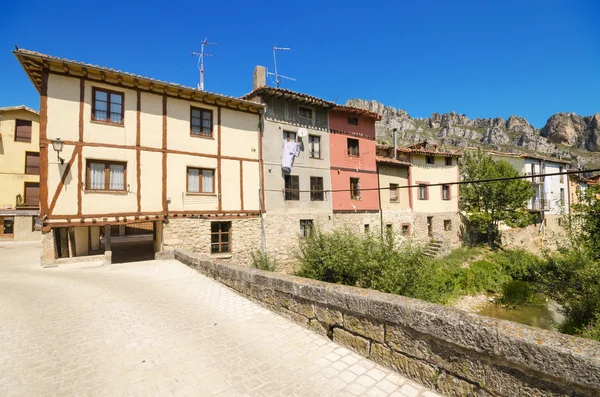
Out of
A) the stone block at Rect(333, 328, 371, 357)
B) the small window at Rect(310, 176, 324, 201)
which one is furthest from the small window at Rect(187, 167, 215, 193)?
the stone block at Rect(333, 328, 371, 357)

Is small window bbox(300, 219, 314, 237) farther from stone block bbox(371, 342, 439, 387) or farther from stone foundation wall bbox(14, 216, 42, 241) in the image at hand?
stone foundation wall bbox(14, 216, 42, 241)

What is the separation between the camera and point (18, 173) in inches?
859

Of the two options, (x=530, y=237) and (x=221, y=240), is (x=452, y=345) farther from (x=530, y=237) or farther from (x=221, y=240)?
(x=530, y=237)

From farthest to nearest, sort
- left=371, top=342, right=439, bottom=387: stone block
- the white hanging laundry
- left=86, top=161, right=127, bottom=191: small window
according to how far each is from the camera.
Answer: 1. the white hanging laundry
2. left=86, top=161, right=127, bottom=191: small window
3. left=371, top=342, right=439, bottom=387: stone block

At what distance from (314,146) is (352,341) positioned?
14.5 meters

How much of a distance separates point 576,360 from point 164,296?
21.9 feet

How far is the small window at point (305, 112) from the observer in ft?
54.5

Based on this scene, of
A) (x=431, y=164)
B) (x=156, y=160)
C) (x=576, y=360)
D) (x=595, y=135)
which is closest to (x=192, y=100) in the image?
(x=156, y=160)

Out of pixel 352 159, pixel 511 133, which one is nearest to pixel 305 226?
pixel 352 159

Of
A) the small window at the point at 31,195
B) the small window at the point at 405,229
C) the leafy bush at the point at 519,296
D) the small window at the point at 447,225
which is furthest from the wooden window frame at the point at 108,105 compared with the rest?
the small window at the point at 447,225

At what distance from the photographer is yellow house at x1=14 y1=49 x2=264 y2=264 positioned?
10.1 metres

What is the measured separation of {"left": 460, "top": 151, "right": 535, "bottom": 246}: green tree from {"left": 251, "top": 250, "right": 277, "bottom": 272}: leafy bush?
18.8 meters

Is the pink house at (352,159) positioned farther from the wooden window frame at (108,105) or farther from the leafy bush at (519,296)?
the wooden window frame at (108,105)

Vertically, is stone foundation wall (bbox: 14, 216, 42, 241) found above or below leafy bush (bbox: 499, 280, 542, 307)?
above
